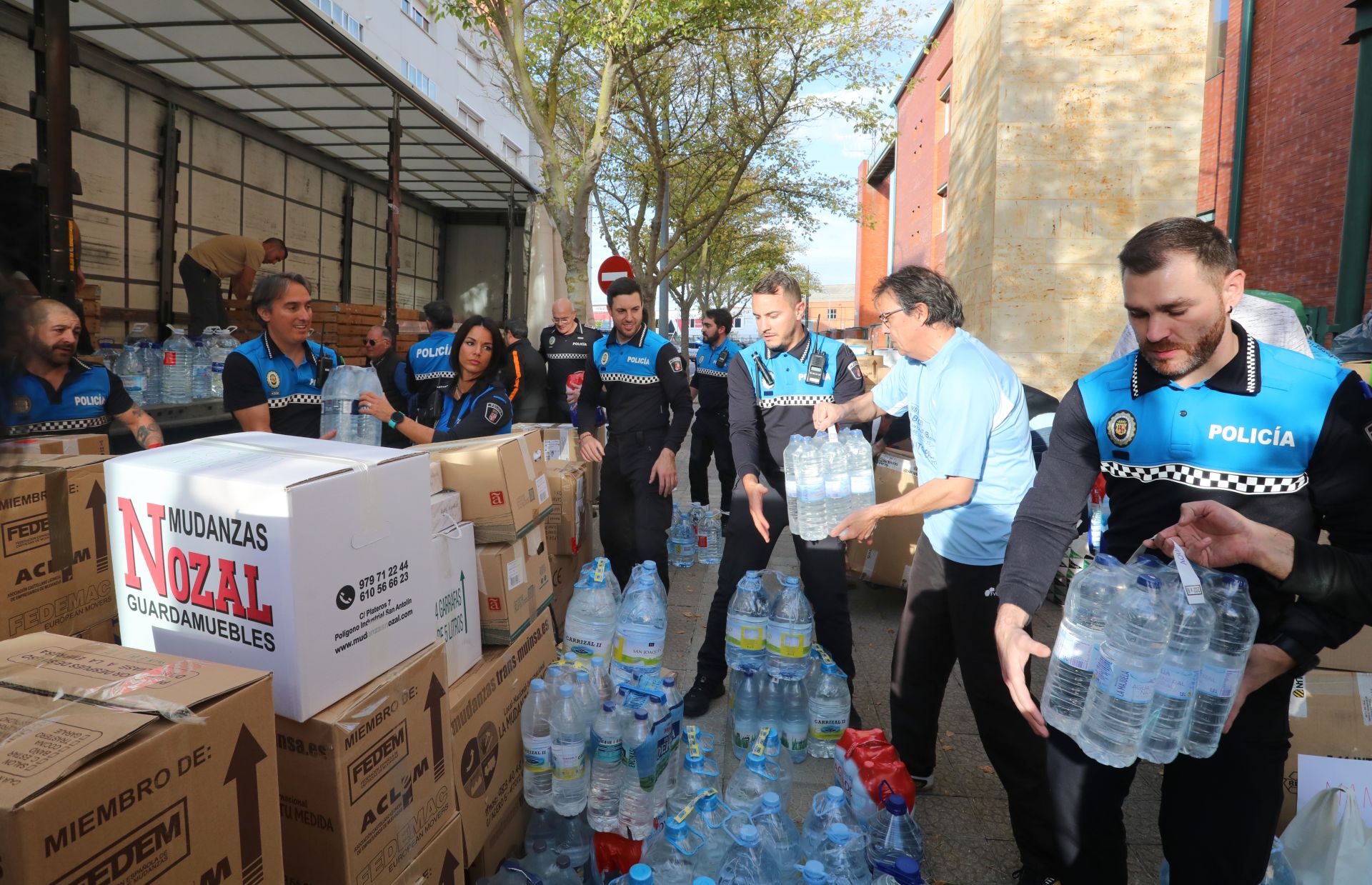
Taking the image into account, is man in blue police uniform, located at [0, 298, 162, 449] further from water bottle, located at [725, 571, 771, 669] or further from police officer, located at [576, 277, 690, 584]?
water bottle, located at [725, 571, 771, 669]

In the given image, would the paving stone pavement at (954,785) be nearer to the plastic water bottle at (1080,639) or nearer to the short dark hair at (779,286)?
the plastic water bottle at (1080,639)

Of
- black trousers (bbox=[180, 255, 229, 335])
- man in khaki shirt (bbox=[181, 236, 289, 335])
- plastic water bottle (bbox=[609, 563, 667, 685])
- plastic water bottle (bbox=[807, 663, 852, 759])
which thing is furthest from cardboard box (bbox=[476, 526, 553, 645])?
black trousers (bbox=[180, 255, 229, 335])

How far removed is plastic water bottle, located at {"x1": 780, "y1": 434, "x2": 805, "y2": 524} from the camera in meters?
3.79

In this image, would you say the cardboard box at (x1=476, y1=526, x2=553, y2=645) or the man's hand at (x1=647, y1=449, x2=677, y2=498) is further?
the man's hand at (x1=647, y1=449, x2=677, y2=498)

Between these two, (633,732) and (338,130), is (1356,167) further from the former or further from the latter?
(338,130)

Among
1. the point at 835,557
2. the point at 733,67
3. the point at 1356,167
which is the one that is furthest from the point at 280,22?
the point at 733,67

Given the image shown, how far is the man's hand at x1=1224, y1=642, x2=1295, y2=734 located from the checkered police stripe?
0.38 m

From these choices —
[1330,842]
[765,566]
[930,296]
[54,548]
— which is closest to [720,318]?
[765,566]

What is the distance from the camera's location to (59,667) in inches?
58.1

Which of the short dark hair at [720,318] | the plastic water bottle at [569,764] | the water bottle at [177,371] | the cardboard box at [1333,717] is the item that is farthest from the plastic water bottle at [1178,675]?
the short dark hair at [720,318]

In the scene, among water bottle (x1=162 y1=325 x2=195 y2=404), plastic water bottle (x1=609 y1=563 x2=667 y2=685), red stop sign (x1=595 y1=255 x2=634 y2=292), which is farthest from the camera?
red stop sign (x1=595 y1=255 x2=634 y2=292)

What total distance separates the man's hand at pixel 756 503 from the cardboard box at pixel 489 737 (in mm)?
1317

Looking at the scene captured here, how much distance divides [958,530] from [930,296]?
0.96 meters

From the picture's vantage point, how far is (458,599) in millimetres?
2695
